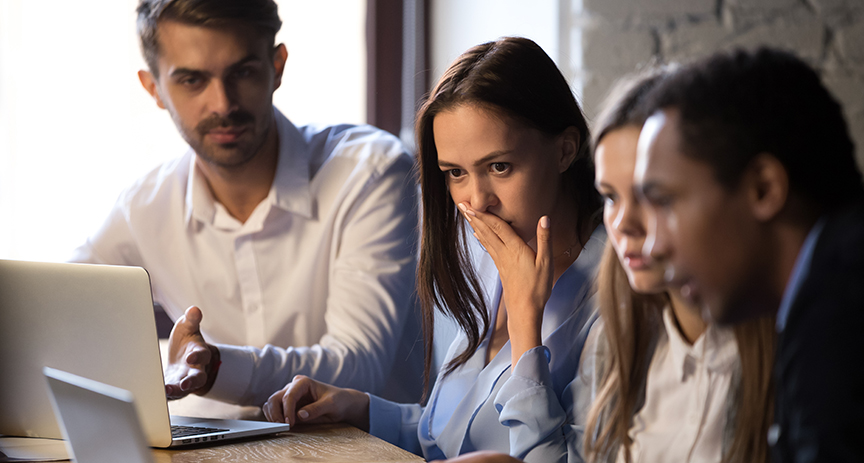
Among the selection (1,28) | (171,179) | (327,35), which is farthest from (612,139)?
(1,28)

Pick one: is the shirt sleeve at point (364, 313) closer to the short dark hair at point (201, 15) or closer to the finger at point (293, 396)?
the finger at point (293, 396)

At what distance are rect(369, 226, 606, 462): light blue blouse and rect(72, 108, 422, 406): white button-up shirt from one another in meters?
0.37

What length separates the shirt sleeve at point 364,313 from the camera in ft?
4.54

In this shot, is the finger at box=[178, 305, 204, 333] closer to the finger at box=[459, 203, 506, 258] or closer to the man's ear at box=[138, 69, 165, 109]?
the finger at box=[459, 203, 506, 258]

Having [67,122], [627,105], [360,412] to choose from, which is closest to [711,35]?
[627,105]

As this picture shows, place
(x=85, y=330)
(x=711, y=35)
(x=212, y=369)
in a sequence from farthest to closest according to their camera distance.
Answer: (x=711, y=35) → (x=212, y=369) → (x=85, y=330)

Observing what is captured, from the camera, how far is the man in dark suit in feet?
1.46

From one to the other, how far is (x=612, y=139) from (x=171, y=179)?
1.28 m

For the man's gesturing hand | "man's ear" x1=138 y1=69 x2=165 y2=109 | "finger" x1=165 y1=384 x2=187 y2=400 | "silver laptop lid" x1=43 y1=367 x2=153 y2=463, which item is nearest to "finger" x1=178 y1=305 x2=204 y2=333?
the man's gesturing hand

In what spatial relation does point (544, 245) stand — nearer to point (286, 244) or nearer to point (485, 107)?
point (485, 107)

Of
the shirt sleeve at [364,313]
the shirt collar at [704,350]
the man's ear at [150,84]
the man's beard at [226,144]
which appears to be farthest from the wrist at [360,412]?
the man's ear at [150,84]

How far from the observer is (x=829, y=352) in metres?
0.44

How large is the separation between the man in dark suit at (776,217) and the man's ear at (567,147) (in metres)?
0.61

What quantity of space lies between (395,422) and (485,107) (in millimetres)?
556
